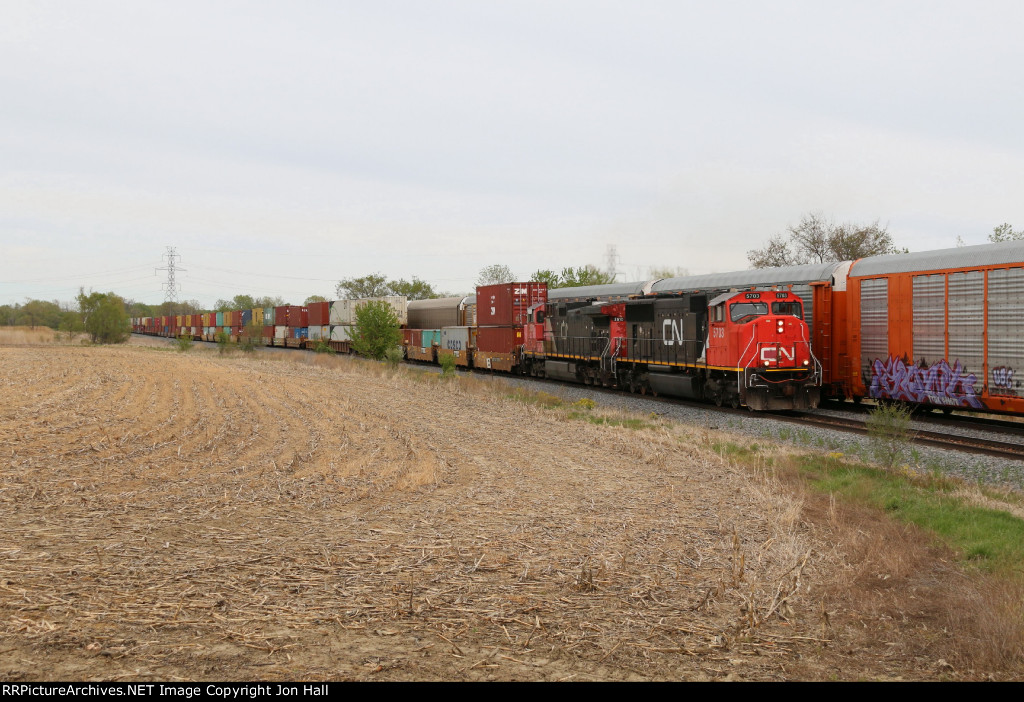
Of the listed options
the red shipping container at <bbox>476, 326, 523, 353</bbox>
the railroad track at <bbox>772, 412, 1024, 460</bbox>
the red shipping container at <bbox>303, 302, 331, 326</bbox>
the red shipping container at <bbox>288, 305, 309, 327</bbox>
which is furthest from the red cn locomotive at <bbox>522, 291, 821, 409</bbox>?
the red shipping container at <bbox>288, 305, 309, 327</bbox>

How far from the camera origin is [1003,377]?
16047 millimetres

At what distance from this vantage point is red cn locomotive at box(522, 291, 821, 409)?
19484mm

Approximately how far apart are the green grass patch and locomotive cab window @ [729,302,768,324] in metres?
6.79

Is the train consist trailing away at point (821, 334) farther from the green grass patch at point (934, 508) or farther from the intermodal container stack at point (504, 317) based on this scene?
the green grass patch at point (934, 508)

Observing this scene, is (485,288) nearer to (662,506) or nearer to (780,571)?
(662,506)

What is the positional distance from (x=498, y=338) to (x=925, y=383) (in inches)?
813

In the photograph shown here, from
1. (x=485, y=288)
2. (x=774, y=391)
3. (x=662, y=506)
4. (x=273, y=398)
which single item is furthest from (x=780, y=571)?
(x=485, y=288)

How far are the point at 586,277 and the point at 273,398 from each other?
5934 centimetres

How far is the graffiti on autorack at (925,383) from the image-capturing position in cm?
1692

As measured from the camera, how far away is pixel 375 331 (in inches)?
1459

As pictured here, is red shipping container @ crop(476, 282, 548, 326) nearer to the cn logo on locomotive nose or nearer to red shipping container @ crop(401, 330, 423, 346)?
red shipping container @ crop(401, 330, 423, 346)

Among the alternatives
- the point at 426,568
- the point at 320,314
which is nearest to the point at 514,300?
the point at 320,314

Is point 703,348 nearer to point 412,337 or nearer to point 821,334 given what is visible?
point 821,334

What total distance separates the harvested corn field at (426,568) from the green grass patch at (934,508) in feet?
1.82
